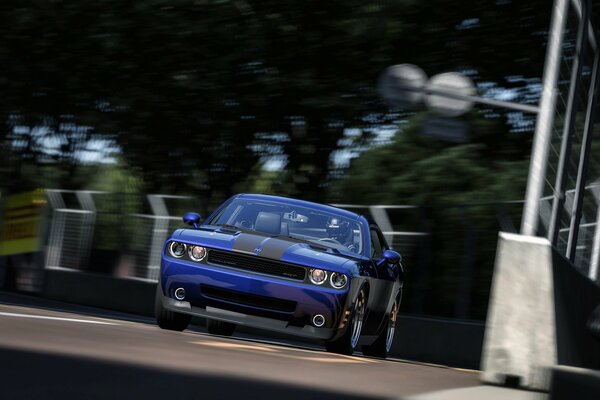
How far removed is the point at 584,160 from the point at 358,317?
9.09ft

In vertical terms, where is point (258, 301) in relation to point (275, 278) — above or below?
below

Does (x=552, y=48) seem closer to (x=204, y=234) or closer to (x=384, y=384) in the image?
(x=384, y=384)

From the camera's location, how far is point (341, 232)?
13.2 meters

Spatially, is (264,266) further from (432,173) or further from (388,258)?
(432,173)

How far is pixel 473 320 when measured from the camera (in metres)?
17.2

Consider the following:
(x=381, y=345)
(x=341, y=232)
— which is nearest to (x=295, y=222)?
(x=341, y=232)

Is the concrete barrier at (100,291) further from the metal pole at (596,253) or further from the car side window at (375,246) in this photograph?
the metal pole at (596,253)

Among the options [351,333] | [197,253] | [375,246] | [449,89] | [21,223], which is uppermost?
[449,89]

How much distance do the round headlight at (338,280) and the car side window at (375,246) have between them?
1.42 metres

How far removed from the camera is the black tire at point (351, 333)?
12.3m

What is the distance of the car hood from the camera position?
11922 millimetres

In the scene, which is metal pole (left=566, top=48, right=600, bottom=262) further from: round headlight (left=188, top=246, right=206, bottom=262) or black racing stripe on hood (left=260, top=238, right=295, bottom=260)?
round headlight (left=188, top=246, right=206, bottom=262)

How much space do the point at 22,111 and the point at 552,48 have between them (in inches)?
795

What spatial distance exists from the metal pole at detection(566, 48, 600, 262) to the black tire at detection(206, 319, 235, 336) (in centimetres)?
388
